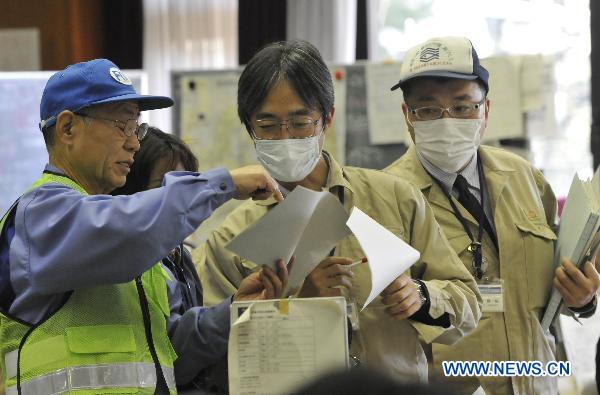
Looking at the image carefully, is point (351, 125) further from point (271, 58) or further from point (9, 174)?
point (271, 58)

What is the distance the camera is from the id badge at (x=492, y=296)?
2.29 meters

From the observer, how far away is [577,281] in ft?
7.23

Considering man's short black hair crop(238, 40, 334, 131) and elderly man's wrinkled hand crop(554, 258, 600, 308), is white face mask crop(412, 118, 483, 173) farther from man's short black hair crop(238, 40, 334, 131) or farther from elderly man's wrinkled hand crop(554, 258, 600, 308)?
man's short black hair crop(238, 40, 334, 131)

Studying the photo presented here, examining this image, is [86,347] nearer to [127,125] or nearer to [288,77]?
[127,125]

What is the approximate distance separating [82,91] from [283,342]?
630 mm

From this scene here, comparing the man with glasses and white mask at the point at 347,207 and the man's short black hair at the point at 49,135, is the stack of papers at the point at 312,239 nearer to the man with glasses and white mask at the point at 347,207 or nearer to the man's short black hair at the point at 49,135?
the man with glasses and white mask at the point at 347,207

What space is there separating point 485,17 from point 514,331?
13.7 feet

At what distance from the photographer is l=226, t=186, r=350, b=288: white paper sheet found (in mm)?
1609

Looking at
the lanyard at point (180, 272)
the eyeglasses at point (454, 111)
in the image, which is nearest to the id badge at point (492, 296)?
the eyeglasses at point (454, 111)

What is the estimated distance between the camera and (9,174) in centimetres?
553

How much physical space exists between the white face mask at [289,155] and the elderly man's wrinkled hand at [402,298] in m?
0.36

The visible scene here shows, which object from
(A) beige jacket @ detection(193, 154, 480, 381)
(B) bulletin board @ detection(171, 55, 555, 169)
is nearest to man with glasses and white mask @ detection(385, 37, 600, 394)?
(A) beige jacket @ detection(193, 154, 480, 381)

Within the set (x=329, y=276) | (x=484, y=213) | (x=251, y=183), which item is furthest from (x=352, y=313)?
(x=484, y=213)

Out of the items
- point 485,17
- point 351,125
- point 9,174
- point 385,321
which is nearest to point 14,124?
point 9,174
